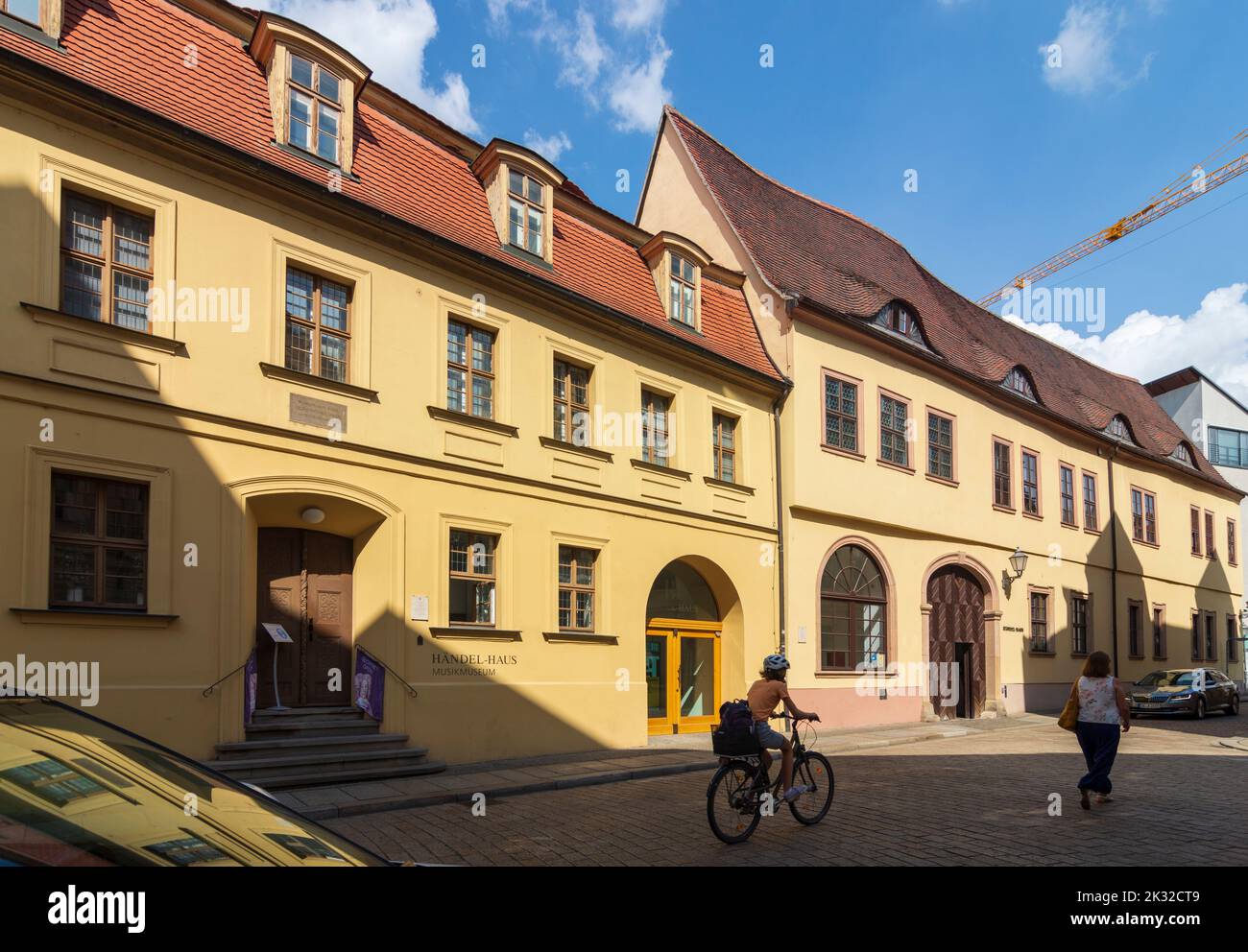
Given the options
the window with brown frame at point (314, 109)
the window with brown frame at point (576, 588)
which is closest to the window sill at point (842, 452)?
the window with brown frame at point (576, 588)

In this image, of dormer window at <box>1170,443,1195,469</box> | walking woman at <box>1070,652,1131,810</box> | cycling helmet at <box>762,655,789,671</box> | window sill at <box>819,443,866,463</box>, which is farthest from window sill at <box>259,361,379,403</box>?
dormer window at <box>1170,443,1195,469</box>

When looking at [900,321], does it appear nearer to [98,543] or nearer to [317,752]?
[317,752]

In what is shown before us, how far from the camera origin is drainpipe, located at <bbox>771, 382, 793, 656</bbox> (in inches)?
799

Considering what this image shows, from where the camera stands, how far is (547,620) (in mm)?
15711

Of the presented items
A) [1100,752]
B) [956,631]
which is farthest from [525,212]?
[956,631]

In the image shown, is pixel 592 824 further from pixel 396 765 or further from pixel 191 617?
pixel 191 617

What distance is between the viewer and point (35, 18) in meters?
11.0

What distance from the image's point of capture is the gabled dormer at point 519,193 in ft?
53.1

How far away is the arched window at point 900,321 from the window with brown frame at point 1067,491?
9146 millimetres

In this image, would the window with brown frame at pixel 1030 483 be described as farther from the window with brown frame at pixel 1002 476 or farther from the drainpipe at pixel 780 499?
the drainpipe at pixel 780 499

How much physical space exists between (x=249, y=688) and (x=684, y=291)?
11881 mm

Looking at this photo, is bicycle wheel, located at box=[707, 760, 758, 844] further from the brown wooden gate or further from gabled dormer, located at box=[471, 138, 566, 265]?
the brown wooden gate
